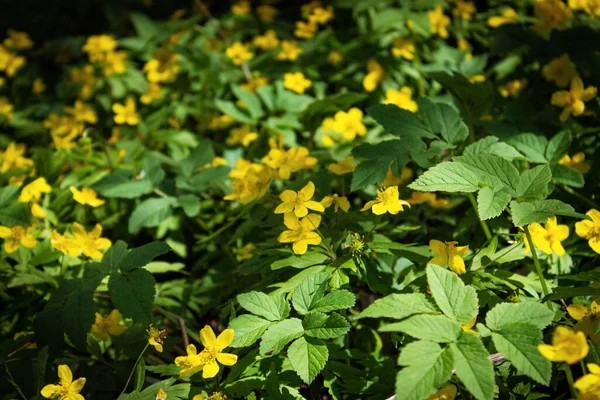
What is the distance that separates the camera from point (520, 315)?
1.24 meters

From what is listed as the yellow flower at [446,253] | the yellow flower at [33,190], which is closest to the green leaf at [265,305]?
the yellow flower at [446,253]

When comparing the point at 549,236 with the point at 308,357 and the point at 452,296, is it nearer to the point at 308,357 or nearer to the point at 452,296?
the point at 452,296

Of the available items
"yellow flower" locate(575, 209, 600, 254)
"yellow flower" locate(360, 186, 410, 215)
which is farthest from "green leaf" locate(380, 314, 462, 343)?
"yellow flower" locate(575, 209, 600, 254)

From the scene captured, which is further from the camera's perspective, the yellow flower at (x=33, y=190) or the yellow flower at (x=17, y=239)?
the yellow flower at (x=33, y=190)

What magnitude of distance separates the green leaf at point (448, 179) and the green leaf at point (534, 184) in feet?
0.47

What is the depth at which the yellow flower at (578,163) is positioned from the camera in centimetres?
198

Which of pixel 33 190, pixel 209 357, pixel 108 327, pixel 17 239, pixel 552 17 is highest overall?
pixel 552 17

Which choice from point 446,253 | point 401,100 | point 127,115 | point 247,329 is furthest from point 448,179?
point 127,115

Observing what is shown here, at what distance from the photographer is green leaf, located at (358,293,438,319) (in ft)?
4.08

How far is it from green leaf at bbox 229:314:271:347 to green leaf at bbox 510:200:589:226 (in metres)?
0.73

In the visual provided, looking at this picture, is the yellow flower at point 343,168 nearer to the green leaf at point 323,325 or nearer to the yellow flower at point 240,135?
the green leaf at point 323,325

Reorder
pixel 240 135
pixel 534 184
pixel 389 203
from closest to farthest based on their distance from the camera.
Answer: pixel 534 184
pixel 389 203
pixel 240 135

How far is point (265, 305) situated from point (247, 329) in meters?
0.08

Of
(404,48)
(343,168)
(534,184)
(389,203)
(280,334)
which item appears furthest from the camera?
(404,48)
